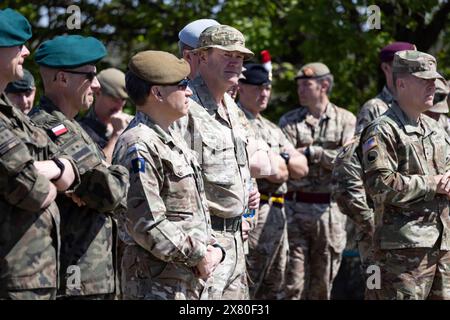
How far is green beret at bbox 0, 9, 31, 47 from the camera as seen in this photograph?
15.2 feet

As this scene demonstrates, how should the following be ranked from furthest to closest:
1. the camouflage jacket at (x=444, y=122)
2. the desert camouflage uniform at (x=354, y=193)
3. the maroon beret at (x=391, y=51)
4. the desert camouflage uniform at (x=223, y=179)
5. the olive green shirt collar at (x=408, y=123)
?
the maroon beret at (x=391, y=51) < the camouflage jacket at (x=444, y=122) < the desert camouflage uniform at (x=354, y=193) < the olive green shirt collar at (x=408, y=123) < the desert camouflage uniform at (x=223, y=179)

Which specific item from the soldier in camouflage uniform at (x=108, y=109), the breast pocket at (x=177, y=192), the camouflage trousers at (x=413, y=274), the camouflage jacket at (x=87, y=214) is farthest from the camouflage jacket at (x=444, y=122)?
the camouflage jacket at (x=87, y=214)

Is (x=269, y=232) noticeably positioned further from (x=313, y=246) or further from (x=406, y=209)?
(x=406, y=209)

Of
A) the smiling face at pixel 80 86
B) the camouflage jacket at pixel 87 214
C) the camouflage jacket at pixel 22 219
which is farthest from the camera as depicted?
the smiling face at pixel 80 86

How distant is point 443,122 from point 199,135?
333 cm

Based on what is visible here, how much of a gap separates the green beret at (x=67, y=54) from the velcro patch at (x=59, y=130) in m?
0.36

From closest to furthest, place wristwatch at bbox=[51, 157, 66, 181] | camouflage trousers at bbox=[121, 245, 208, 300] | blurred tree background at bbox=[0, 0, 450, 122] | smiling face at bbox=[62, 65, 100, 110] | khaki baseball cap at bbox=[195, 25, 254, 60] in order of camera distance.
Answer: wristwatch at bbox=[51, 157, 66, 181] → camouflage trousers at bbox=[121, 245, 208, 300] → smiling face at bbox=[62, 65, 100, 110] → khaki baseball cap at bbox=[195, 25, 254, 60] → blurred tree background at bbox=[0, 0, 450, 122]

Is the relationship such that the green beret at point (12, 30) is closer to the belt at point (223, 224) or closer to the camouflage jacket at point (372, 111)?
the belt at point (223, 224)

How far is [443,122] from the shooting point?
859 centimetres

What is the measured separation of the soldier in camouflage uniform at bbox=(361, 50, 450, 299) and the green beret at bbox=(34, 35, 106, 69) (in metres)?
2.31

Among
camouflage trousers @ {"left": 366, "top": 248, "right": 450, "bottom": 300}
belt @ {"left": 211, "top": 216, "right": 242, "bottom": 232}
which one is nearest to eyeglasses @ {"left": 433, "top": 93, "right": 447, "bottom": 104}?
camouflage trousers @ {"left": 366, "top": 248, "right": 450, "bottom": 300}

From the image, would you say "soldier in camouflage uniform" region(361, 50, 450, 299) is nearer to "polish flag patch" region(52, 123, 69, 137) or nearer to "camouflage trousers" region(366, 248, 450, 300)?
"camouflage trousers" region(366, 248, 450, 300)

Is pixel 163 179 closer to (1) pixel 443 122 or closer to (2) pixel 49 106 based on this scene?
(2) pixel 49 106

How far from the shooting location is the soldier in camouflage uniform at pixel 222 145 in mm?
5945
